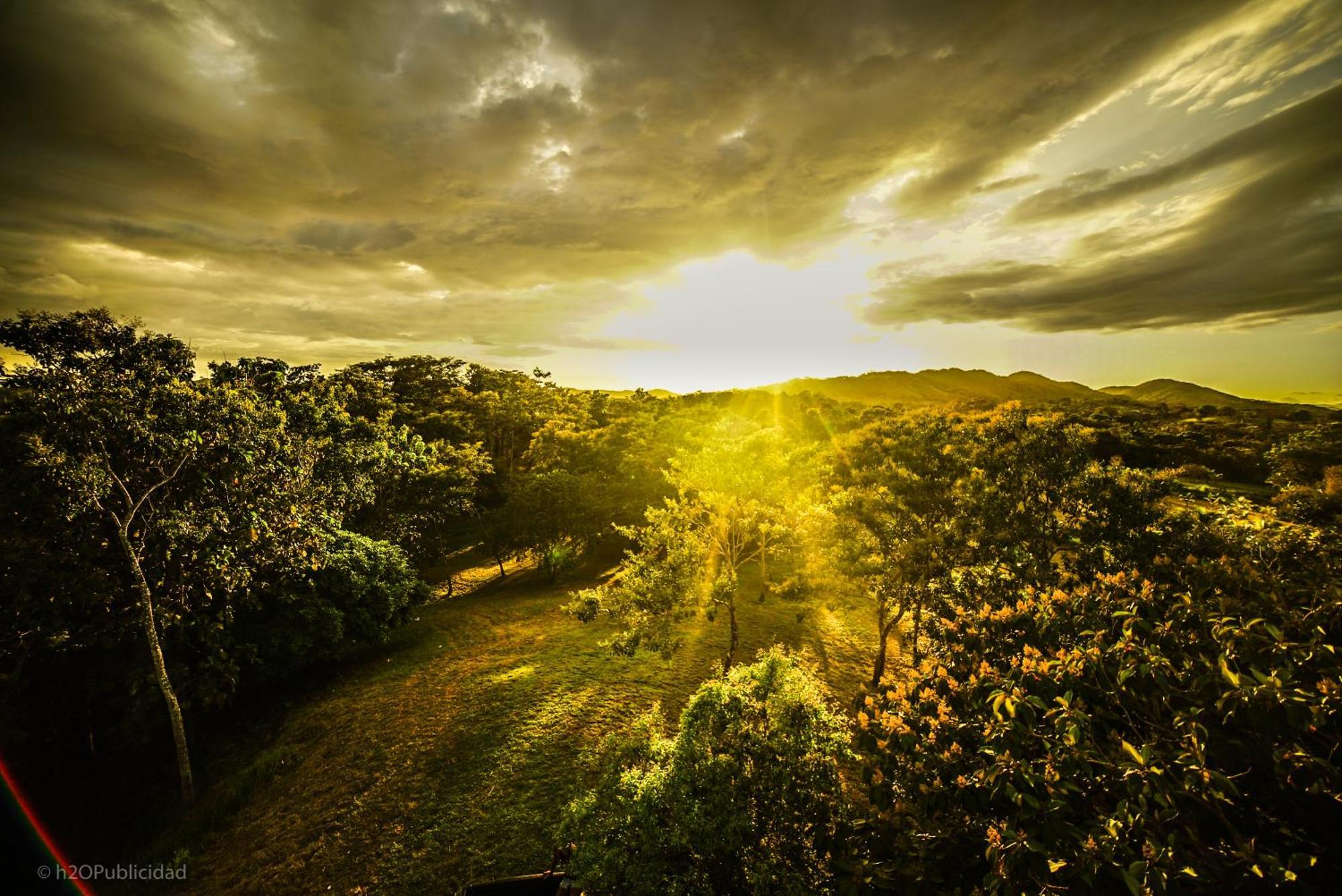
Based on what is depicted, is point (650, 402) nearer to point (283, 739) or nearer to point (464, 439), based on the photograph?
point (464, 439)

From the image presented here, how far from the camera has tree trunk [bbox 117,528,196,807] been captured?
13.1 metres

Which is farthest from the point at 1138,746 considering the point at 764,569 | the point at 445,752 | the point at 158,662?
the point at 764,569

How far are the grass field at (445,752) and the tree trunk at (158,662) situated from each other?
32.7 inches

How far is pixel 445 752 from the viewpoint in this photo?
1530 cm

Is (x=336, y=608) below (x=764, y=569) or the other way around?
the other way around

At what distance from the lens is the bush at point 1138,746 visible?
11.4 ft

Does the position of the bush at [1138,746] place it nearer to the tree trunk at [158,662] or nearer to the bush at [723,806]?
the bush at [723,806]

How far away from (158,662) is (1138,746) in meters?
21.4

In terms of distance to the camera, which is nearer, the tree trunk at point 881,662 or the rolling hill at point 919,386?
the tree trunk at point 881,662

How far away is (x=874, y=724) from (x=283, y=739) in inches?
829

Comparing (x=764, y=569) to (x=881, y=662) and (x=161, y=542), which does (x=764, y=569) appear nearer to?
(x=881, y=662)

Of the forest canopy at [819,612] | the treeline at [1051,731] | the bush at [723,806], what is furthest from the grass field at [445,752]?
the bush at [723,806]

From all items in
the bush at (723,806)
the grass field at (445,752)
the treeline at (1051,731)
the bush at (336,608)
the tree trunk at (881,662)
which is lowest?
the grass field at (445,752)

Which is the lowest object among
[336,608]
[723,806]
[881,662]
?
[881,662]
